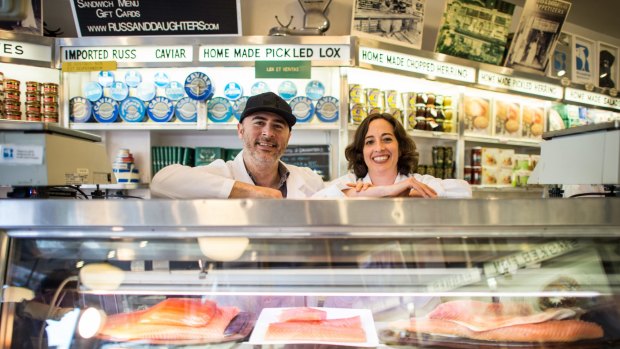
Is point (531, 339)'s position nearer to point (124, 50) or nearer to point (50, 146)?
point (50, 146)

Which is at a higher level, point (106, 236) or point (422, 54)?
point (422, 54)

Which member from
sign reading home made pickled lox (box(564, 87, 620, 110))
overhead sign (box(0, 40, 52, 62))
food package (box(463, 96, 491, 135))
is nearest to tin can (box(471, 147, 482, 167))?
food package (box(463, 96, 491, 135))

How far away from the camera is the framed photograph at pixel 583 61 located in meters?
5.41

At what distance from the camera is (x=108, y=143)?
3760 millimetres

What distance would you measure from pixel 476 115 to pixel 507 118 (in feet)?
1.62

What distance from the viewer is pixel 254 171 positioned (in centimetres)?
221

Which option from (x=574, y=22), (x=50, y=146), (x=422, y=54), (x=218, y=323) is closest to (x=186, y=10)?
(x=422, y=54)

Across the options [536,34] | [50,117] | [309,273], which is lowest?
[309,273]

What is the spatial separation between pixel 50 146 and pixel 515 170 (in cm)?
448

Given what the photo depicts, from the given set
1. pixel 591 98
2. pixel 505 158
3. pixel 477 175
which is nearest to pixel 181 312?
pixel 477 175

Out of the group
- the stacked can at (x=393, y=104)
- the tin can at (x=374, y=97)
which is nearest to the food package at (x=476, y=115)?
the stacked can at (x=393, y=104)

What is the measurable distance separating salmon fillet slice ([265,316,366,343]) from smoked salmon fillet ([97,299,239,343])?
0.55ft

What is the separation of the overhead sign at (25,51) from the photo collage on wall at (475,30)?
144 inches

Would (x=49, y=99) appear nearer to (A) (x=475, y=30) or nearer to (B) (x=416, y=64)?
(B) (x=416, y=64)
